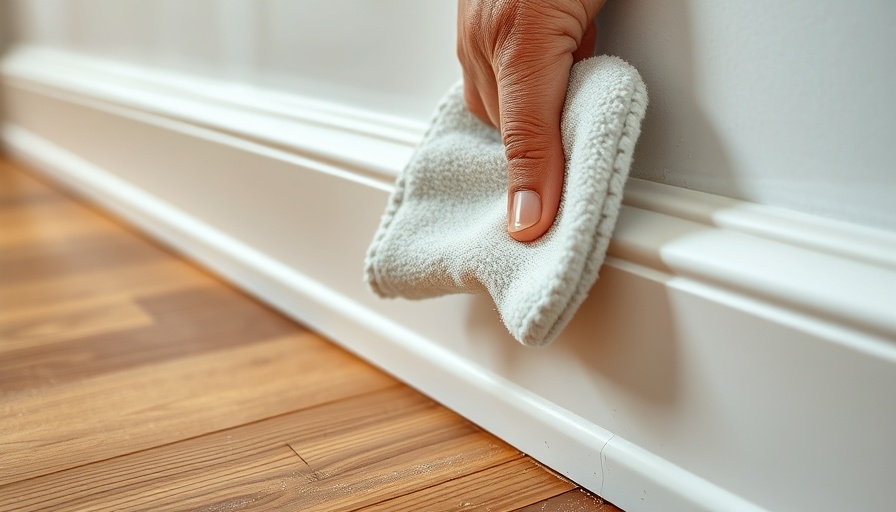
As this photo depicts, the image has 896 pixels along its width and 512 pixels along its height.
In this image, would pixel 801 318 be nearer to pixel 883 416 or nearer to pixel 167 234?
pixel 883 416

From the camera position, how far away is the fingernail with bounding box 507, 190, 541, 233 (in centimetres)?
50

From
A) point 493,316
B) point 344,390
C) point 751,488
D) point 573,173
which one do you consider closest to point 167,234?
point 344,390

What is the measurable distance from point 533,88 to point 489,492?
10.0 inches

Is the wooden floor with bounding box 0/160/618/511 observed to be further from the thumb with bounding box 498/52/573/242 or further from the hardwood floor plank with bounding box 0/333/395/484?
the thumb with bounding box 498/52/573/242

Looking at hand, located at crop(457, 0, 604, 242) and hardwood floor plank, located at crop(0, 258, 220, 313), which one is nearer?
hand, located at crop(457, 0, 604, 242)

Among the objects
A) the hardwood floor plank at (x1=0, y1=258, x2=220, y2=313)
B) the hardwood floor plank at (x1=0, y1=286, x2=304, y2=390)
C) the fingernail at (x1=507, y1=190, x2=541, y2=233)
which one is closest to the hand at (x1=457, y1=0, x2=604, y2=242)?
the fingernail at (x1=507, y1=190, x2=541, y2=233)

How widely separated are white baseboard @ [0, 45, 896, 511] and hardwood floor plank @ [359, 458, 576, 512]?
0.06 ft

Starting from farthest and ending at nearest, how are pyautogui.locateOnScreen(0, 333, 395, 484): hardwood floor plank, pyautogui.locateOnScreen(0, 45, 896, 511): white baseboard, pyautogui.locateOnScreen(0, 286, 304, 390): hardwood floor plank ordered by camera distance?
pyautogui.locateOnScreen(0, 286, 304, 390): hardwood floor plank
pyautogui.locateOnScreen(0, 333, 395, 484): hardwood floor plank
pyautogui.locateOnScreen(0, 45, 896, 511): white baseboard

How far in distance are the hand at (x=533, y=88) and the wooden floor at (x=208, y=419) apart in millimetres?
178

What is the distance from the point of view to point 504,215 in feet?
1.77

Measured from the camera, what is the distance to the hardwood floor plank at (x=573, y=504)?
52cm

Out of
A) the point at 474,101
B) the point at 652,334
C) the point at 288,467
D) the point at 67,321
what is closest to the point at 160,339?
the point at 67,321

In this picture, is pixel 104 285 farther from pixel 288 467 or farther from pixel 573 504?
pixel 573 504

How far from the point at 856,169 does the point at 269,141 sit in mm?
582
